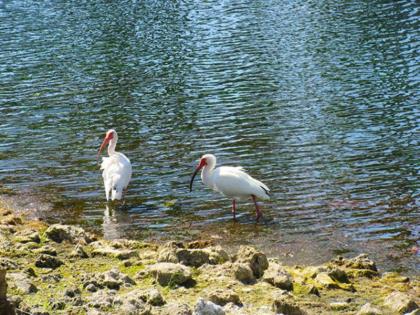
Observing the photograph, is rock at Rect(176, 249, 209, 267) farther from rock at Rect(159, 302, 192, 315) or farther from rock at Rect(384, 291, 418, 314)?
rock at Rect(384, 291, 418, 314)

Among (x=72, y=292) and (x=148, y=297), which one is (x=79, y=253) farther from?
(x=148, y=297)

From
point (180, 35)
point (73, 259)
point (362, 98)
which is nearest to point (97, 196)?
point (73, 259)

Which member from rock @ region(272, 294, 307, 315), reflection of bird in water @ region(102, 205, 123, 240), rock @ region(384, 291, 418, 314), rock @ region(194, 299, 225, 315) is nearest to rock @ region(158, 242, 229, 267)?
rock @ region(272, 294, 307, 315)

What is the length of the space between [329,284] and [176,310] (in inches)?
99.6

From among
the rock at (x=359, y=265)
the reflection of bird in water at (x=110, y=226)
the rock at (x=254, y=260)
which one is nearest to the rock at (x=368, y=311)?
the rock at (x=254, y=260)

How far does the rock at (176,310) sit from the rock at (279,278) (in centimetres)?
167

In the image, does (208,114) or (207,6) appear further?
(207,6)

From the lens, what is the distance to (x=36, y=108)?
21.5 meters

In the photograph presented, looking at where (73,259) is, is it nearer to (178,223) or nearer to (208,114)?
(178,223)

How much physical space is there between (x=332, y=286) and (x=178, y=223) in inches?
173

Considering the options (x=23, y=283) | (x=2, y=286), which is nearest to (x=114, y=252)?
(x=23, y=283)

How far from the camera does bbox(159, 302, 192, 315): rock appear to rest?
702 cm

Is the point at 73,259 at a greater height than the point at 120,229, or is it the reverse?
the point at 73,259

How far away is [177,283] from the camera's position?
851 centimetres
